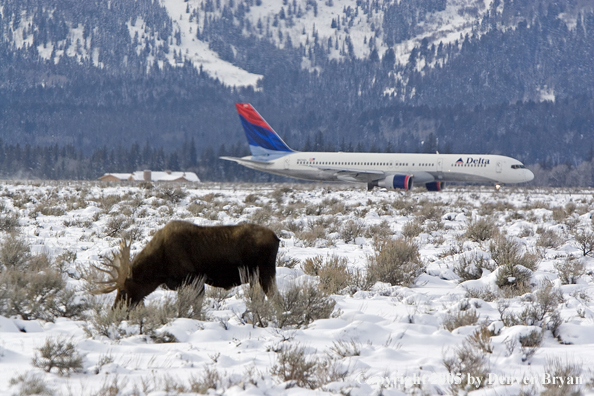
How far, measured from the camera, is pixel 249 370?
4.36 metres

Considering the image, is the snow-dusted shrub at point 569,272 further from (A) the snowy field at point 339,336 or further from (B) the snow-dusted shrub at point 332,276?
(B) the snow-dusted shrub at point 332,276

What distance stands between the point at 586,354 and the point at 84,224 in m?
12.3

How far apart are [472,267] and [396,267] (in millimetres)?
1400

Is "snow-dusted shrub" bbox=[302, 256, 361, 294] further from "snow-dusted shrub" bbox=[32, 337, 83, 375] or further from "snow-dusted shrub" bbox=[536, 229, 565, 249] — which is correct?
"snow-dusted shrub" bbox=[536, 229, 565, 249]

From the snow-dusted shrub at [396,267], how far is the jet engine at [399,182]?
27.0 meters

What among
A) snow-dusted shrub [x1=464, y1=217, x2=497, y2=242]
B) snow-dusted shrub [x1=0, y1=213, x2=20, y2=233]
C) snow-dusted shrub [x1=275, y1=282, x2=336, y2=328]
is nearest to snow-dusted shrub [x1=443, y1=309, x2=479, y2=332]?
snow-dusted shrub [x1=275, y1=282, x2=336, y2=328]

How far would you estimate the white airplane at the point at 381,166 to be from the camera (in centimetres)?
3678

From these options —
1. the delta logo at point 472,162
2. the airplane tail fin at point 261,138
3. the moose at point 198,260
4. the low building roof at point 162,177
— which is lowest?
the low building roof at point 162,177

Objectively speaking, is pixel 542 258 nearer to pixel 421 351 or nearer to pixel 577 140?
pixel 421 351

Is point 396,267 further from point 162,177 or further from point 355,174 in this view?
point 162,177

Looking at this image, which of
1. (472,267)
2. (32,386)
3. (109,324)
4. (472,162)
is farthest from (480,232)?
(472,162)

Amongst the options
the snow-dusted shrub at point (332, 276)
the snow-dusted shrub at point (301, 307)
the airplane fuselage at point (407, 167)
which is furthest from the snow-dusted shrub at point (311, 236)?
the airplane fuselage at point (407, 167)

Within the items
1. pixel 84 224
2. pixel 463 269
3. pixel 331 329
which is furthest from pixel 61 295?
pixel 84 224

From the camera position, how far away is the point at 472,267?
948cm
